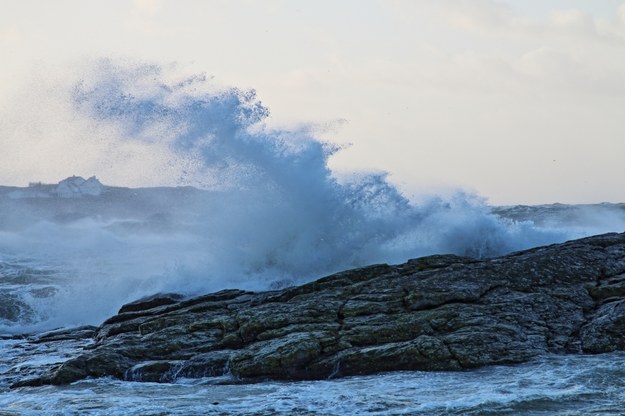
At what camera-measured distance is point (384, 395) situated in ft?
37.6

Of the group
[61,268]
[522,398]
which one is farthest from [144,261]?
[522,398]

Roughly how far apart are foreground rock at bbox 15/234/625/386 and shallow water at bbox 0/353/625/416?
0.47m

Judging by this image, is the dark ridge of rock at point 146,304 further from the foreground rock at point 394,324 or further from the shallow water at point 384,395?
the shallow water at point 384,395

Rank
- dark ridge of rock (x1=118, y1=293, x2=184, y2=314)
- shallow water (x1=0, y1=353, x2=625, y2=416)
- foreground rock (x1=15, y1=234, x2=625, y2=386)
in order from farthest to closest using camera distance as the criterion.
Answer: dark ridge of rock (x1=118, y1=293, x2=184, y2=314)
foreground rock (x1=15, y1=234, x2=625, y2=386)
shallow water (x1=0, y1=353, x2=625, y2=416)

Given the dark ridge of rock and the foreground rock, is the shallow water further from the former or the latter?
the dark ridge of rock

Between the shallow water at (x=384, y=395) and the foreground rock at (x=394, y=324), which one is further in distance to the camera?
the foreground rock at (x=394, y=324)

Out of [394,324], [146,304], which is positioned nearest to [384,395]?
[394,324]

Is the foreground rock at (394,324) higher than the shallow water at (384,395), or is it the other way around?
the foreground rock at (394,324)

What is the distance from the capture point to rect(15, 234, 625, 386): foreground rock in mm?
13375

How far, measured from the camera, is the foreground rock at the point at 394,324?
1338cm

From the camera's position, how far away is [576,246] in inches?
671

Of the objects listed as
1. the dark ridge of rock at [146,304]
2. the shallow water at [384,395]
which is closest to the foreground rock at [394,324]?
the shallow water at [384,395]

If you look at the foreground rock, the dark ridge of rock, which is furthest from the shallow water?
the dark ridge of rock

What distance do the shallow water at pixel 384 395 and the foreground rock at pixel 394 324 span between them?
0.47 m
